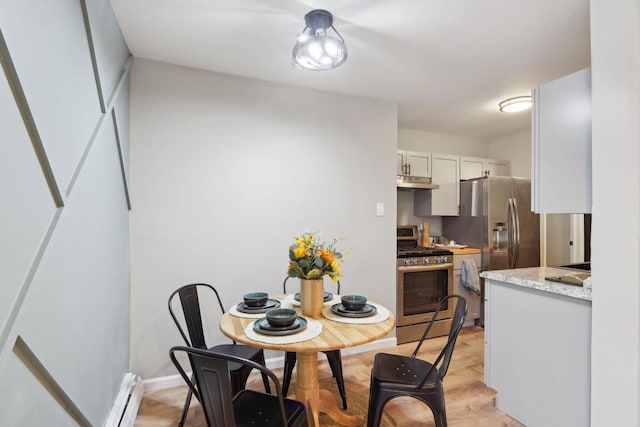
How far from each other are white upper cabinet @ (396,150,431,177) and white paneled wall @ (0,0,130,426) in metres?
2.86

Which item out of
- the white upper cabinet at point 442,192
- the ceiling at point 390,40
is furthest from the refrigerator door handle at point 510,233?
the ceiling at point 390,40

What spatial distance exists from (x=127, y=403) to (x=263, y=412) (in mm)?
1171

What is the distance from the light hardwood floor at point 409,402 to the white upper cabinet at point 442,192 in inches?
68.7

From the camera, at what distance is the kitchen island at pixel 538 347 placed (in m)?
1.68

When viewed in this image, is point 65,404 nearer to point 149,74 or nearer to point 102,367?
point 102,367

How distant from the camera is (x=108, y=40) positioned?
1.75m

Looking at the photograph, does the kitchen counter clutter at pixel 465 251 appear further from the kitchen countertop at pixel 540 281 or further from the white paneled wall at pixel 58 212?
the white paneled wall at pixel 58 212

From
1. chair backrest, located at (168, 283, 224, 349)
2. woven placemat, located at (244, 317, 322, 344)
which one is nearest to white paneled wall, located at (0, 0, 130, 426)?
chair backrest, located at (168, 283, 224, 349)

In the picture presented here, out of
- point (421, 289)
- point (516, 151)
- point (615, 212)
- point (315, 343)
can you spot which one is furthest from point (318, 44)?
point (516, 151)

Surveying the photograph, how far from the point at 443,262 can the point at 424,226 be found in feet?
2.51

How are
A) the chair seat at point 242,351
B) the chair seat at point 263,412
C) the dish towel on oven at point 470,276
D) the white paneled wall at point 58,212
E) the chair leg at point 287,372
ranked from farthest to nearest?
the dish towel on oven at point 470,276 → the chair leg at point 287,372 → the chair seat at point 242,351 → the chair seat at point 263,412 → the white paneled wall at point 58,212

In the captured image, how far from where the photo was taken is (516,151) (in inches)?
177

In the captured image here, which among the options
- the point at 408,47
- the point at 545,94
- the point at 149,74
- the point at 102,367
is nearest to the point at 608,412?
the point at 545,94

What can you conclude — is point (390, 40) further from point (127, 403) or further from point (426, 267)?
point (127, 403)
